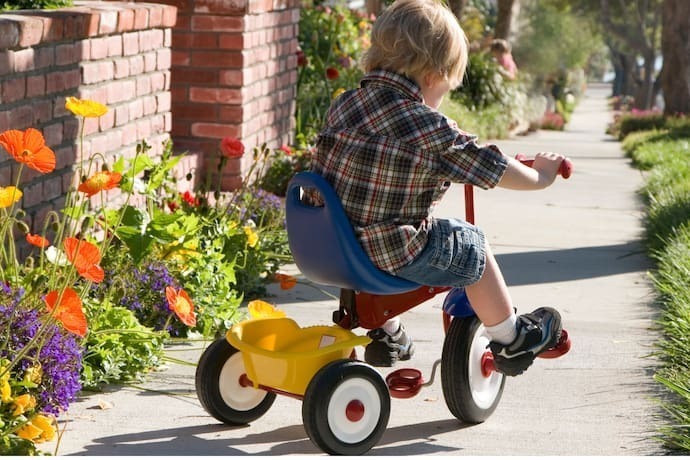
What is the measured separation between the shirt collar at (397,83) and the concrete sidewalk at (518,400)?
3.37ft

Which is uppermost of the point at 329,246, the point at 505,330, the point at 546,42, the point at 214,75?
the point at 214,75

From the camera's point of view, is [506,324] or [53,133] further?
[53,133]

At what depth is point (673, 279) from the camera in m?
5.23

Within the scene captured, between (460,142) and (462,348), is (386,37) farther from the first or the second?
(462,348)

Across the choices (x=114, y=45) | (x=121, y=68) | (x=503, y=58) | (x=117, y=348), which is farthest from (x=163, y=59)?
(x=503, y=58)

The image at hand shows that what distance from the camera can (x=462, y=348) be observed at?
11.9 feet

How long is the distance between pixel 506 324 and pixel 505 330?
2 centimetres

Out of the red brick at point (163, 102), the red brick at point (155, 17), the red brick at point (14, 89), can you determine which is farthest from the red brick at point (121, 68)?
the red brick at point (14, 89)

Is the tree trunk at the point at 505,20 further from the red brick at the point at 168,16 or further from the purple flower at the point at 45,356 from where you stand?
the purple flower at the point at 45,356

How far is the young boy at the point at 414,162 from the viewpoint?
333 centimetres

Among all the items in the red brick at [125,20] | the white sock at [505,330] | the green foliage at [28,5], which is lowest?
the white sock at [505,330]

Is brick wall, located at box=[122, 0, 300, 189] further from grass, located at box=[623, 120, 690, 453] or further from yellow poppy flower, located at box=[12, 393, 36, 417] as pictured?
yellow poppy flower, located at box=[12, 393, 36, 417]

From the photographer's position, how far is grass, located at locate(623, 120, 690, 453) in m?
3.59

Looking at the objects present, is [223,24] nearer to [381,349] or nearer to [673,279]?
[673,279]
